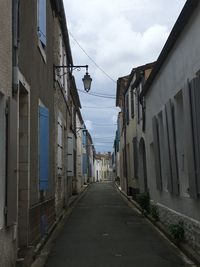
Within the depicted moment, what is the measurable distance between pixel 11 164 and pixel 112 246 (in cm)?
458

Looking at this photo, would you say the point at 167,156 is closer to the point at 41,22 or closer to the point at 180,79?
the point at 180,79

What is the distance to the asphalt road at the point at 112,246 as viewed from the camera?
31.2 ft

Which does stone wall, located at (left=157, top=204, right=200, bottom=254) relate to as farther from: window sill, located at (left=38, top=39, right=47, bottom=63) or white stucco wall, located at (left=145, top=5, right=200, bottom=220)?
window sill, located at (left=38, top=39, right=47, bottom=63)

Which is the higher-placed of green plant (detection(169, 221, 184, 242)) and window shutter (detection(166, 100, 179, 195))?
window shutter (detection(166, 100, 179, 195))

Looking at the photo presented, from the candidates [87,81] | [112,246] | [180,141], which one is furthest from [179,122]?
[87,81]

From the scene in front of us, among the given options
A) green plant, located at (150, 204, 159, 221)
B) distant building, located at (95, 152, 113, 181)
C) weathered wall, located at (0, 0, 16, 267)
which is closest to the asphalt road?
green plant, located at (150, 204, 159, 221)

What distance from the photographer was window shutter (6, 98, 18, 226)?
7555 millimetres

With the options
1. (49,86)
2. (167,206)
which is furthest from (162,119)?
(49,86)

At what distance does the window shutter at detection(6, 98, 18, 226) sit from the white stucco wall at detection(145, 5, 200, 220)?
3467 mm

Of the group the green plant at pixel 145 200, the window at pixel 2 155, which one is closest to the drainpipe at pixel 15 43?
the window at pixel 2 155

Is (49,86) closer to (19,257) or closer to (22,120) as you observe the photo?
(22,120)

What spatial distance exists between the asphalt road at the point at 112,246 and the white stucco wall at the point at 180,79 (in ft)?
3.07

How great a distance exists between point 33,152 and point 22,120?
1.05 m

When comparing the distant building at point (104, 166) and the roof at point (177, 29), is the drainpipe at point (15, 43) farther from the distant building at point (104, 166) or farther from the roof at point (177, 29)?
the distant building at point (104, 166)
